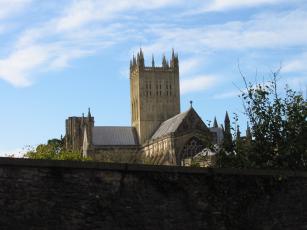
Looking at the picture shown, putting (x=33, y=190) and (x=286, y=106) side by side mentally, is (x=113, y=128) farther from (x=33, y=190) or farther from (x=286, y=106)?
(x=33, y=190)

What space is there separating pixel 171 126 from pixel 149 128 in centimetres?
1653

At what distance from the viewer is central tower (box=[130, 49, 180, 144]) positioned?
126812 mm

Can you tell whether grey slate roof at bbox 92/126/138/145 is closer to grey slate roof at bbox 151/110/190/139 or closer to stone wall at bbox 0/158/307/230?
grey slate roof at bbox 151/110/190/139

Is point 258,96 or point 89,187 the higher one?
point 258,96

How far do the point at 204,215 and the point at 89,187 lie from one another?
3450 millimetres

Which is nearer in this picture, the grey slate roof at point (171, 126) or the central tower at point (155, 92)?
the grey slate roof at point (171, 126)

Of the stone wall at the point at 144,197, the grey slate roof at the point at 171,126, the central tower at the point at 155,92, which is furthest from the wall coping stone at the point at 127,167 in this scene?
the central tower at the point at 155,92

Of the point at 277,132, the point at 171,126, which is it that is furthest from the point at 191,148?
the point at 277,132

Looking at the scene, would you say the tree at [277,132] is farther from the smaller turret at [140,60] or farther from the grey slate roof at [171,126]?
the smaller turret at [140,60]

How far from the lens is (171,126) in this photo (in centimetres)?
10725

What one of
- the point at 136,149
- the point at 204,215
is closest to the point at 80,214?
the point at 204,215

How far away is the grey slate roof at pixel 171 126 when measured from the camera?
10264 cm

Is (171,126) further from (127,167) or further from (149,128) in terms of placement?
(127,167)

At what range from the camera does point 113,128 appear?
121500mm
